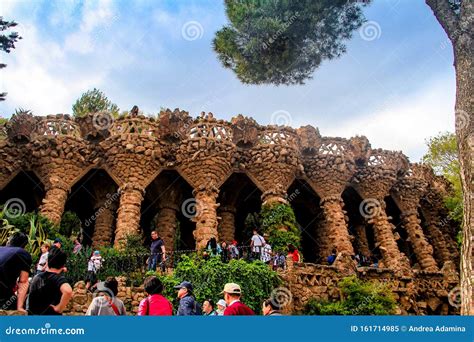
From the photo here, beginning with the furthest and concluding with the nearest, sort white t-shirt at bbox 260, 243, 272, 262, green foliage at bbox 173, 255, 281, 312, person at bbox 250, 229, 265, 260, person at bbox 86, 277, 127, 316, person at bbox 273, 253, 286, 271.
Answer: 1. person at bbox 250, 229, 265, 260
2. white t-shirt at bbox 260, 243, 272, 262
3. person at bbox 273, 253, 286, 271
4. green foliage at bbox 173, 255, 281, 312
5. person at bbox 86, 277, 127, 316

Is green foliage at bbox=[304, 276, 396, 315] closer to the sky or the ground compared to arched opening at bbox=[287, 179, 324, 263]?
closer to the ground

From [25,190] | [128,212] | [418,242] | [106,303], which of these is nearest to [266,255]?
[128,212]

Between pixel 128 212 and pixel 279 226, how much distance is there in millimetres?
5035

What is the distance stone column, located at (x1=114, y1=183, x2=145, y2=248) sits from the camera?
1480 cm

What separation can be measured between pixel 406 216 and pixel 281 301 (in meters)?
10.4

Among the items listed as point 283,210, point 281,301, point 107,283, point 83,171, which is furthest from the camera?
point 83,171

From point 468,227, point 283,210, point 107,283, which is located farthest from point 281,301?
point 107,283

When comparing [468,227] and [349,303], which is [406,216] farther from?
[468,227]

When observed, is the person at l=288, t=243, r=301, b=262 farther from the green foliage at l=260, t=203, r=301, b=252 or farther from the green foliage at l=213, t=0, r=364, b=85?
the green foliage at l=213, t=0, r=364, b=85

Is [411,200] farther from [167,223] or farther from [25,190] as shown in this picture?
[25,190]

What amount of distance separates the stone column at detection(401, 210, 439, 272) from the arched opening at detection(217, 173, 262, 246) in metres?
6.40

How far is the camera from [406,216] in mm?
19812

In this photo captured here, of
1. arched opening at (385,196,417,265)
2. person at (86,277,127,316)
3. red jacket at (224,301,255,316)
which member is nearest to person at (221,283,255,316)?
red jacket at (224,301,255,316)

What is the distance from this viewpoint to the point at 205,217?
1520 centimetres
